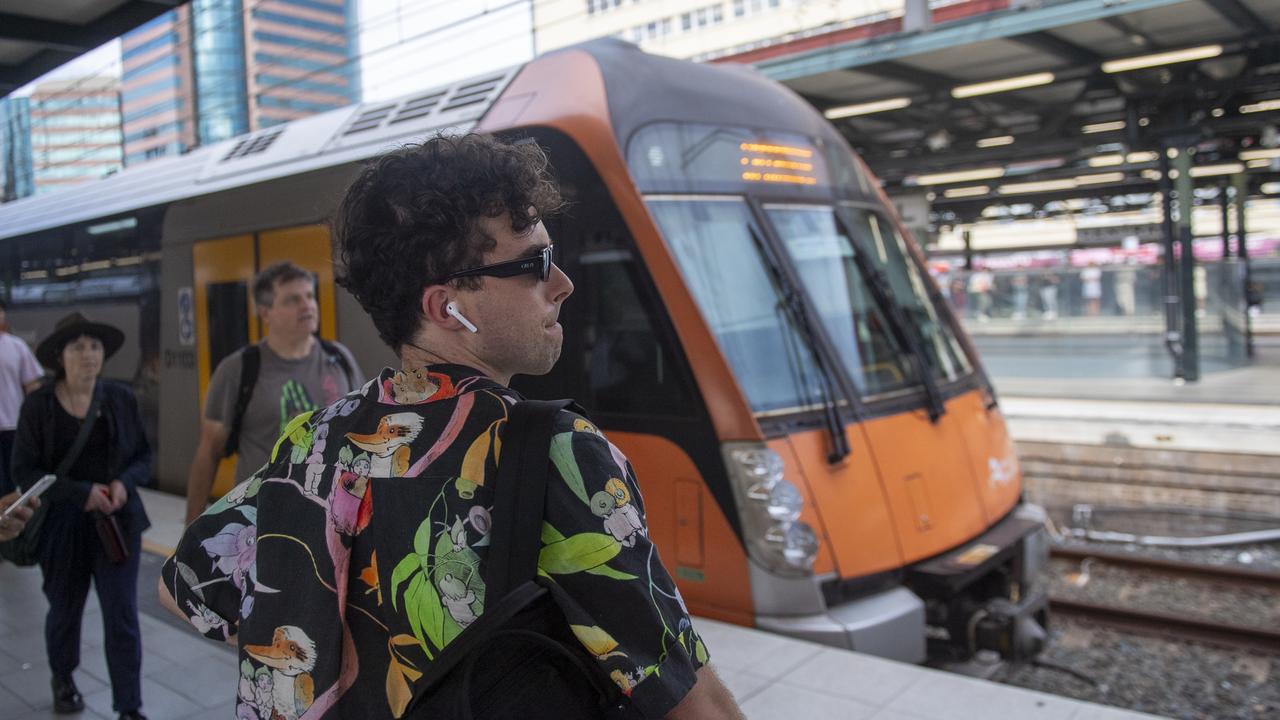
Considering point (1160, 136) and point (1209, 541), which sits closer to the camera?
point (1209, 541)

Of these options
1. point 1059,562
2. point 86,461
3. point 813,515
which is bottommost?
point 1059,562

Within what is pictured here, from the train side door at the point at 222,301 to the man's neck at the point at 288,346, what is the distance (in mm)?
3308

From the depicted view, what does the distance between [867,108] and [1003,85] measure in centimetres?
170

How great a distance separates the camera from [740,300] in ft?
15.9

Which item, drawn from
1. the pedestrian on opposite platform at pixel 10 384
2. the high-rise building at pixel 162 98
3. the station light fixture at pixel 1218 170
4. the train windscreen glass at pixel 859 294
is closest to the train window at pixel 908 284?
the train windscreen glass at pixel 859 294

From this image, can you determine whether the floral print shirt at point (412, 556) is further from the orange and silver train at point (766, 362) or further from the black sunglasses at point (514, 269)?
the orange and silver train at point (766, 362)

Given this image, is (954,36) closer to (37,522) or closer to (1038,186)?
(37,522)

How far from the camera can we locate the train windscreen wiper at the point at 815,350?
4754mm

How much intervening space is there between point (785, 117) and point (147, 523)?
3702 mm

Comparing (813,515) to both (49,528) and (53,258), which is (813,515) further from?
(53,258)

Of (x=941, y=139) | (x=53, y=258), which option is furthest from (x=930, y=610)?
(x=941, y=139)

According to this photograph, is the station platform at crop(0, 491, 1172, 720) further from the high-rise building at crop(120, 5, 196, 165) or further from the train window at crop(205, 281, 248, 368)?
the high-rise building at crop(120, 5, 196, 165)

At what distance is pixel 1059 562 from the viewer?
8.38 meters

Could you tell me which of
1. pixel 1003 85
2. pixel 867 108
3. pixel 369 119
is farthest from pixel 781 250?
pixel 867 108
